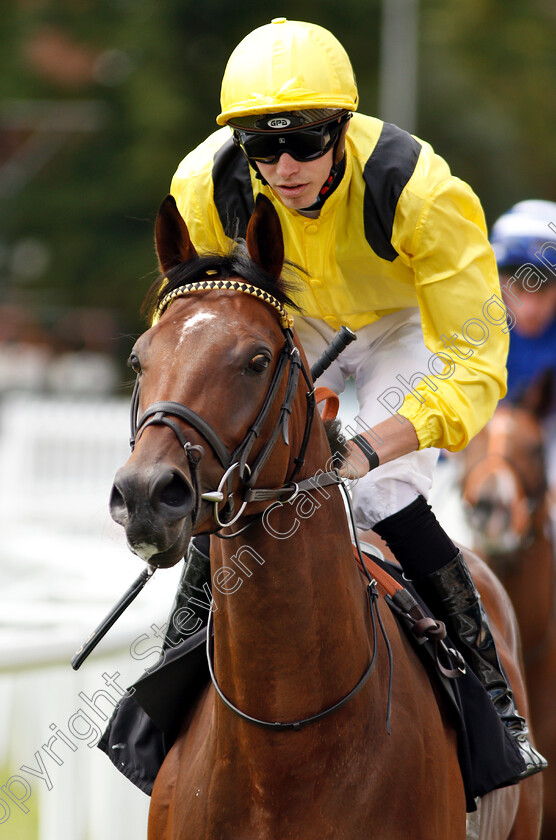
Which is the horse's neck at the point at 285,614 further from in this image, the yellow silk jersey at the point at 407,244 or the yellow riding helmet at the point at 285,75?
Answer: the yellow riding helmet at the point at 285,75

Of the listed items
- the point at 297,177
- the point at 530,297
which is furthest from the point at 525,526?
the point at 297,177

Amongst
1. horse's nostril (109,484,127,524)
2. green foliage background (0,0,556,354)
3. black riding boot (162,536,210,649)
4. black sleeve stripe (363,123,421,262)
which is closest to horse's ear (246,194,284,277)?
black sleeve stripe (363,123,421,262)

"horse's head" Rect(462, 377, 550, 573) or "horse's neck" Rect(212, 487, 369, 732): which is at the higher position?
"horse's neck" Rect(212, 487, 369, 732)

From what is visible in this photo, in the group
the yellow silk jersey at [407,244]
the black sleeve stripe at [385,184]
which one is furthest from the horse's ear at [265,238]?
the black sleeve stripe at [385,184]

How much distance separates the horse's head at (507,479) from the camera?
6523 mm

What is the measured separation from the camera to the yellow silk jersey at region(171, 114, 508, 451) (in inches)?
146

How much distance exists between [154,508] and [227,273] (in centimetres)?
83

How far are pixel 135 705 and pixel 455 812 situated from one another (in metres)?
1.08

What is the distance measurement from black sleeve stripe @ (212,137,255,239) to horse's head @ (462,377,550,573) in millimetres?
3154

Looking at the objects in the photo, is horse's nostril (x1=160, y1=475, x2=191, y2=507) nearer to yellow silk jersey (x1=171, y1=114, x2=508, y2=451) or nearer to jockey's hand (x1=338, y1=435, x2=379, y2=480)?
jockey's hand (x1=338, y1=435, x2=379, y2=480)

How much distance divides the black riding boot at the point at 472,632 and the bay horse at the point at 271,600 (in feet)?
1.94

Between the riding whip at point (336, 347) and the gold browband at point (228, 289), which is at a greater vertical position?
the gold browband at point (228, 289)

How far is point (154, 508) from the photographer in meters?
2.60

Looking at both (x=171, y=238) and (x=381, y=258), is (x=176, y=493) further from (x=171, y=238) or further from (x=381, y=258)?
(x=381, y=258)
